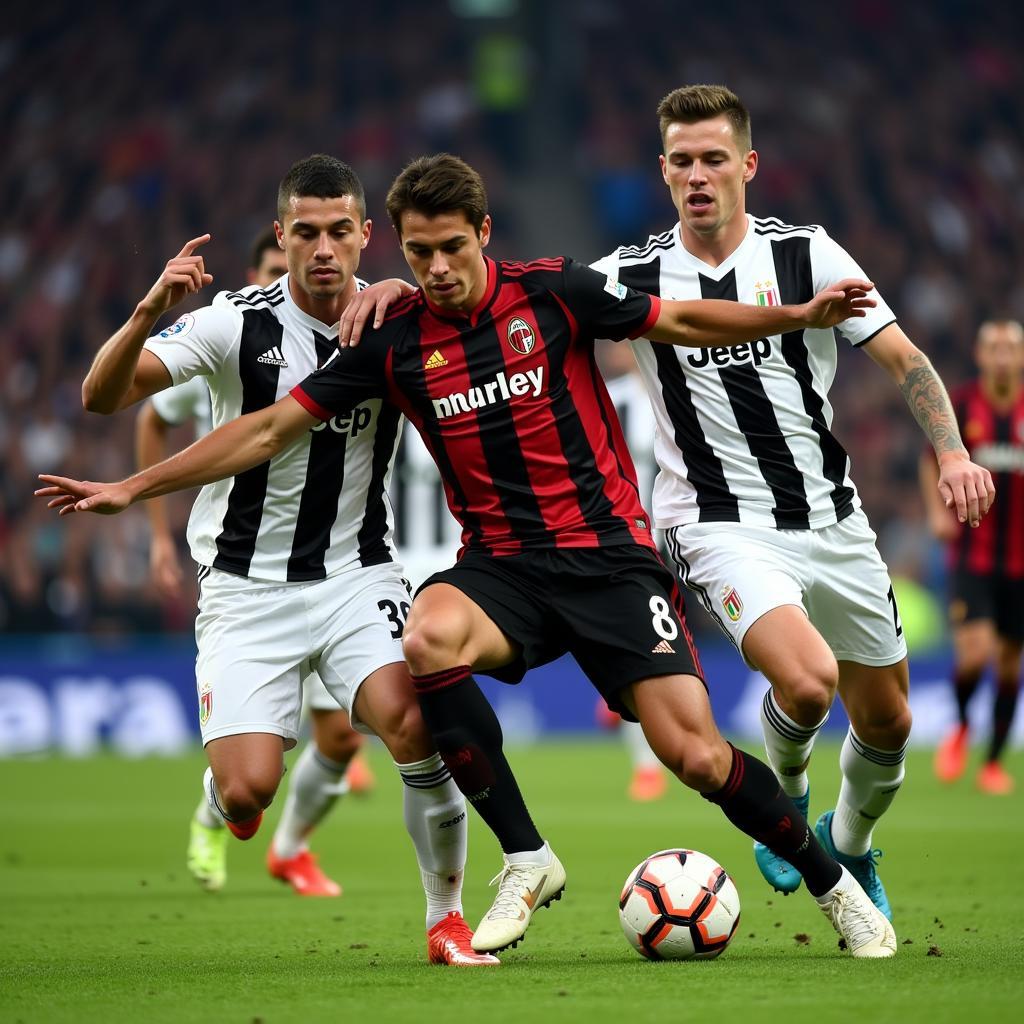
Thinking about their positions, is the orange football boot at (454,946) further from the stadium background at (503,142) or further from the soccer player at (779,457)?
the stadium background at (503,142)

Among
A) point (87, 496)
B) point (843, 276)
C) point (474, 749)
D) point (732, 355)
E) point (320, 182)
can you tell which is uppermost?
point (320, 182)

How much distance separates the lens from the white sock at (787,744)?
18.0 ft

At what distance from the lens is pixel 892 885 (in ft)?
23.2

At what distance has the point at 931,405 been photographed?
543 centimetres

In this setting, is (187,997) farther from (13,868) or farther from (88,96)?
(88,96)

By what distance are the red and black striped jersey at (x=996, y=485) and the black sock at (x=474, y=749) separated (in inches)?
263

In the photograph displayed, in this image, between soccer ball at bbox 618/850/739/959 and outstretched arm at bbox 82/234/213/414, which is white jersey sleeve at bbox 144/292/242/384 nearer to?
outstretched arm at bbox 82/234/213/414

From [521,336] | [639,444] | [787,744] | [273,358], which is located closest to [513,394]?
[521,336]

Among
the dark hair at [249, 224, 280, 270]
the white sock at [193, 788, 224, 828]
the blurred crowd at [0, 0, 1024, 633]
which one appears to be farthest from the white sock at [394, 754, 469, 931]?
the blurred crowd at [0, 0, 1024, 633]

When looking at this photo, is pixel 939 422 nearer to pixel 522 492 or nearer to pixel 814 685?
pixel 814 685

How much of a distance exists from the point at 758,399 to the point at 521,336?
2.84 feet

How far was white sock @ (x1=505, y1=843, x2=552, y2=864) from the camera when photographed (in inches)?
198

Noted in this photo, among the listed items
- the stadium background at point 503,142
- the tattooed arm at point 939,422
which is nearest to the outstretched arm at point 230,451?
the tattooed arm at point 939,422

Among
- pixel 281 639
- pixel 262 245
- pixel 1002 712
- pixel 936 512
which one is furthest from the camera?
pixel 1002 712
